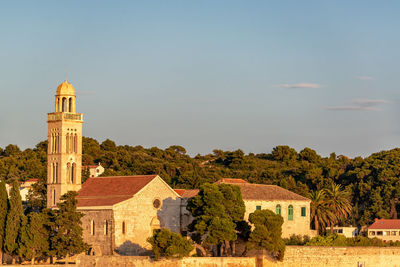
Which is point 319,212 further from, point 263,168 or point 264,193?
point 263,168

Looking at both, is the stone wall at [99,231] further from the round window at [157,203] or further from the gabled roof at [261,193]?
the gabled roof at [261,193]

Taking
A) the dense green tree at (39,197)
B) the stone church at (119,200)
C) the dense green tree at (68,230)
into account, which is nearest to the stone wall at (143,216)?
the stone church at (119,200)

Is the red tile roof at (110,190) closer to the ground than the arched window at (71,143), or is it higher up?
closer to the ground

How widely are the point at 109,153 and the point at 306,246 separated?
1827 inches

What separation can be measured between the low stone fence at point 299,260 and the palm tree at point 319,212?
9.91 metres

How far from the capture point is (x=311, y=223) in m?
67.1

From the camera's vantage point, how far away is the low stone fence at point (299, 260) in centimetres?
5131

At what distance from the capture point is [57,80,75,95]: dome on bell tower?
6038 cm

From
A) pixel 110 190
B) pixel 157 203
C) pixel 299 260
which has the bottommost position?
pixel 299 260

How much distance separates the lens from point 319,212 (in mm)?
66562

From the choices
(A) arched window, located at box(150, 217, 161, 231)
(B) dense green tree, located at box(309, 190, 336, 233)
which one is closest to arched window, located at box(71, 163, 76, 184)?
(A) arched window, located at box(150, 217, 161, 231)

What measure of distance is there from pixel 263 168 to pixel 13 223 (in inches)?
1997

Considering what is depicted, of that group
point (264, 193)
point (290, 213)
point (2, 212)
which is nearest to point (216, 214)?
point (264, 193)

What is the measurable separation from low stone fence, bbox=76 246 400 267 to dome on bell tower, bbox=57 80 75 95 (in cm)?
1330
